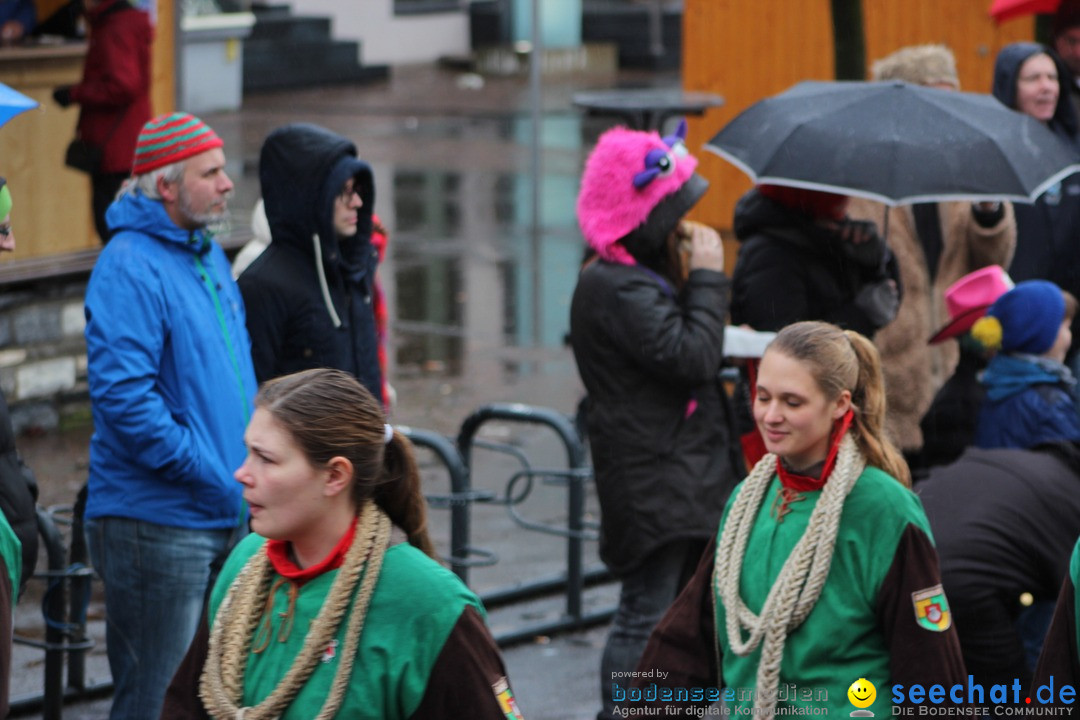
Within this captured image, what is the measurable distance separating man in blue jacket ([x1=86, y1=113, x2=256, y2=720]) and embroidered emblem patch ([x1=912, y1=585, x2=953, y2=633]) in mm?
2077

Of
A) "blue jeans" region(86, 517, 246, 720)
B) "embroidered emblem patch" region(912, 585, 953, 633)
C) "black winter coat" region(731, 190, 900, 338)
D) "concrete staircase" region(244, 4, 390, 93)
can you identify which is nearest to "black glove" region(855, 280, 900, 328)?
"black winter coat" region(731, 190, 900, 338)

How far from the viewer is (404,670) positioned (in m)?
3.03

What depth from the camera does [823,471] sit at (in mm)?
3756

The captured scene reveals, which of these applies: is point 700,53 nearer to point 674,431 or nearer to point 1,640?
point 674,431

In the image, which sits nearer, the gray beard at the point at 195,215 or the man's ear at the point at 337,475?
the man's ear at the point at 337,475

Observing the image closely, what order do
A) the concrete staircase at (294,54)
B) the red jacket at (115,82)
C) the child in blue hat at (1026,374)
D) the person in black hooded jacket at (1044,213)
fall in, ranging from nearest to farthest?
the child in blue hat at (1026,374) < the person in black hooded jacket at (1044,213) < the red jacket at (115,82) < the concrete staircase at (294,54)

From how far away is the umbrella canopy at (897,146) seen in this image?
5.57 m

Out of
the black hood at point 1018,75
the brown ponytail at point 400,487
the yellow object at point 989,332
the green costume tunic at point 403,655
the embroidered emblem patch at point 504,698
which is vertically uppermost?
the black hood at point 1018,75

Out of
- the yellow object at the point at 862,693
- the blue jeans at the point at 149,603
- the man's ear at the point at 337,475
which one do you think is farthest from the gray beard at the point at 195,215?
the yellow object at the point at 862,693

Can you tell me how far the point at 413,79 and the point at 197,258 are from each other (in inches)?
954

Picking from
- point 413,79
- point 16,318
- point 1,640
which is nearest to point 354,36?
point 413,79

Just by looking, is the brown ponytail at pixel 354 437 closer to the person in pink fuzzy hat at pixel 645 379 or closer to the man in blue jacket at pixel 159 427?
the man in blue jacket at pixel 159 427

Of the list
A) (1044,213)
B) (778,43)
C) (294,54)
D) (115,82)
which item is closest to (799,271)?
(1044,213)

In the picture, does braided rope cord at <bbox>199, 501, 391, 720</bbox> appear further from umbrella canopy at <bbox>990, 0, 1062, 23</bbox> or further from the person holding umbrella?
umbrella canopy at <bbox>990, 0, 1062, 23</bbox>
